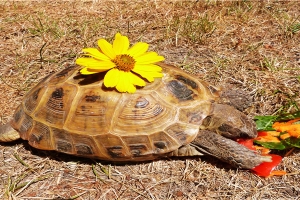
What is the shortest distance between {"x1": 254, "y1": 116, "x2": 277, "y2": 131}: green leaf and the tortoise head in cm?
23

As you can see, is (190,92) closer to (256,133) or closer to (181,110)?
(181,110)

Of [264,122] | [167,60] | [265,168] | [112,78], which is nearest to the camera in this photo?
[112,78]

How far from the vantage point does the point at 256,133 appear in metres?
2.82

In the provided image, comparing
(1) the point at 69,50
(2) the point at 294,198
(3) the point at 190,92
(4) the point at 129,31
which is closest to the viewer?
(2) the point at 294,198

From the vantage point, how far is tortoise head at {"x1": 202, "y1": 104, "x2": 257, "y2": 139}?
2.73 m

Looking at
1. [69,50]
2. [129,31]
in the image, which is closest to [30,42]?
[69,50]

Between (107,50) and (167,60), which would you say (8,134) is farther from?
(167,60)

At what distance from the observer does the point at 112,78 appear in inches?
101

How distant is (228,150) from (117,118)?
0.88 m

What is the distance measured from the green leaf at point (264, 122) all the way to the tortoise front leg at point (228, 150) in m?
0.34

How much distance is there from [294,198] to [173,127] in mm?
1029

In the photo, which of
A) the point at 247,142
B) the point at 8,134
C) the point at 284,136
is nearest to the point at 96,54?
the point at 8,134

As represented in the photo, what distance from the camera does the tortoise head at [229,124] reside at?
2735 millimetres

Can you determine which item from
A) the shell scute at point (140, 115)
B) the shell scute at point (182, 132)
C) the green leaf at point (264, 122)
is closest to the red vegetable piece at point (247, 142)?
the green leaf at point (264, 122)
